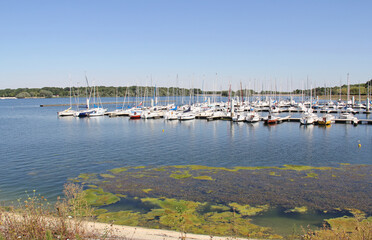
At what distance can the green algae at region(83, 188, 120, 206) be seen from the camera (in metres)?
20.6

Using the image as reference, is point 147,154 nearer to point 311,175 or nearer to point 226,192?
point 226,192

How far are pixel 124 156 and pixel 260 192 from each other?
64.1ft

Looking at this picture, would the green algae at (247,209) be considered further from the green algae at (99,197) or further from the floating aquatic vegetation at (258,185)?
the green algae at (99,197)

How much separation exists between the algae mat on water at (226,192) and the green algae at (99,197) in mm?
302

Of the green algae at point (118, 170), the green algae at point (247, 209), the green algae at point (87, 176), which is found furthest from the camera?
the green algae at point (118, 170)

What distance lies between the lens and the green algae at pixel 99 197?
67.7 feet

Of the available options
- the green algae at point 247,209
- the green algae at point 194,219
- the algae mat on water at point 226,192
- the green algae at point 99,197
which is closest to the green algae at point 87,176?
the algae mat on water at point 226,192

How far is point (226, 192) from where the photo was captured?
22.6m

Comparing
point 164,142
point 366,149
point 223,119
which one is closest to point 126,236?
point 164,142

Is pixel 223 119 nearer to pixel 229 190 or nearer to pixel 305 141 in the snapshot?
pixel 305 141

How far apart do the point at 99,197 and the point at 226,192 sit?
925cm

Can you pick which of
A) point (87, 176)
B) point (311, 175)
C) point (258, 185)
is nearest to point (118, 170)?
point (87, 176)

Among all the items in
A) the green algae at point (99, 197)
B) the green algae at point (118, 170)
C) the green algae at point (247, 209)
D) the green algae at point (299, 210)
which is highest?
the green algae at point (118, 170)

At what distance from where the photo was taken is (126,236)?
13.3 meters
